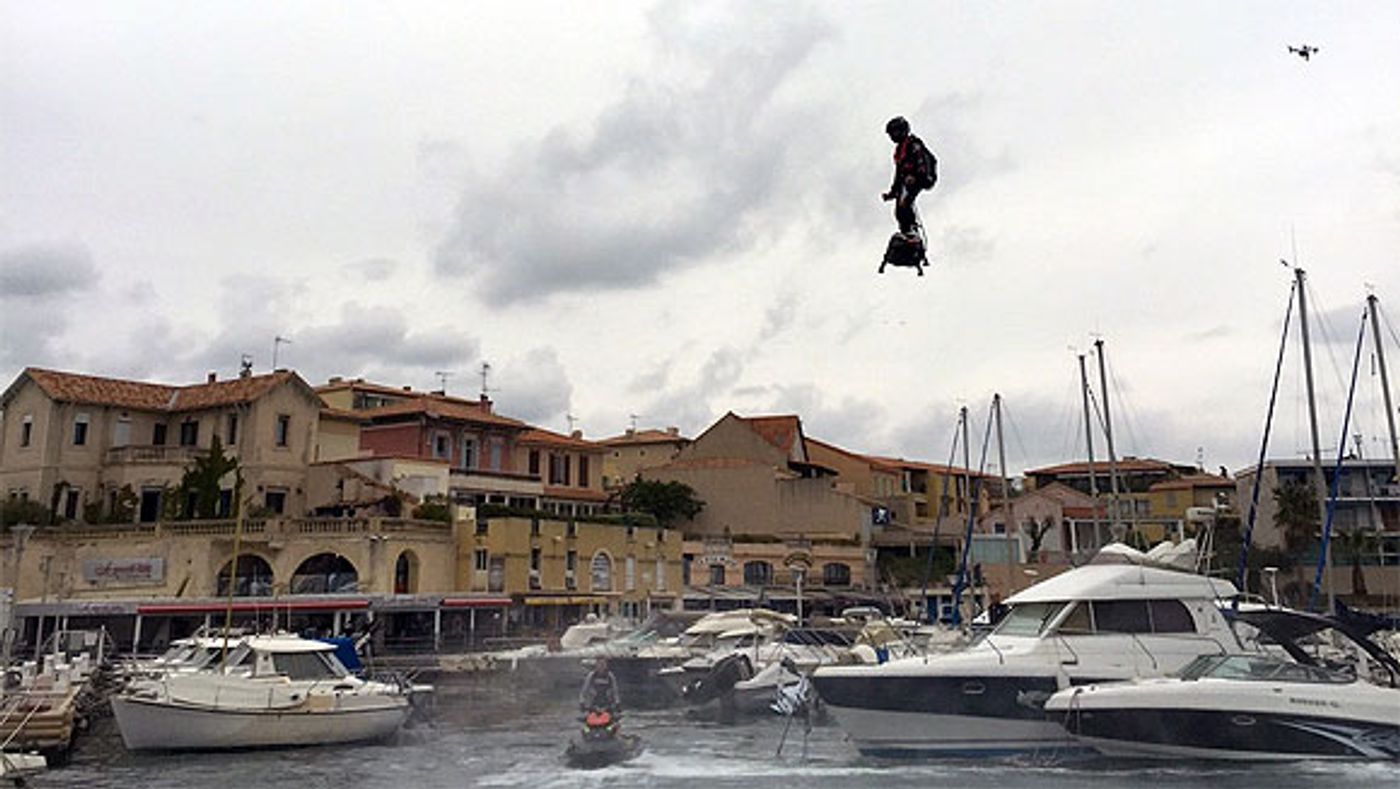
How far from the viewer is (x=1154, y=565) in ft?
73.2

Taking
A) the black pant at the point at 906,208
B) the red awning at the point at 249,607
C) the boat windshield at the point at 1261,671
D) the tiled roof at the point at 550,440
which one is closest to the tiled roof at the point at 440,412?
the tiled roof at the point at 550,440

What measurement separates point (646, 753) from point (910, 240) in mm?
15866

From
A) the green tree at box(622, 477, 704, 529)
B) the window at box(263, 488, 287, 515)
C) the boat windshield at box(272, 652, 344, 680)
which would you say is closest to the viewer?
the boat windshield at box(272, 652, 344, 680)

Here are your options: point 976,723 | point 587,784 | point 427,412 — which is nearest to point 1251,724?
point 976,723

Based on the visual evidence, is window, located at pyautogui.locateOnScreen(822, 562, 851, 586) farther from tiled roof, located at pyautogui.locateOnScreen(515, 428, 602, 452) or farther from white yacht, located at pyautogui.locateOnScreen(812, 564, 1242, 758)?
white yacht, located at pyautogui.locateOnScreen(812, 564, 1242, 758)

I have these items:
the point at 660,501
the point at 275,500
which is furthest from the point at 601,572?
the point at 275,500

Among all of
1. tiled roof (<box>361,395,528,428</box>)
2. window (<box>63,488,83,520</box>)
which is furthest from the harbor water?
tiled roof (<box>361,395,528,428</box>)

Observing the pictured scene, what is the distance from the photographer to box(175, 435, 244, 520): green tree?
48.3 m

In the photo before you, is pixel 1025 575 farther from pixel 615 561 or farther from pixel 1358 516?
pixel 615 561

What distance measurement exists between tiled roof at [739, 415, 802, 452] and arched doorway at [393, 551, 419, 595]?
31.9 meters

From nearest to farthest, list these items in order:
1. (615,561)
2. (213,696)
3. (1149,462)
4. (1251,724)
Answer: (1251,724) → (213,696) → (615,561) → (1149,462)

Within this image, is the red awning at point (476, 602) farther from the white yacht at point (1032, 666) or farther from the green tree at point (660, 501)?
the white yacht at point (1032, 666)

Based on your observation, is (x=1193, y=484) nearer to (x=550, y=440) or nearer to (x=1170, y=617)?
(x=550, y=440)

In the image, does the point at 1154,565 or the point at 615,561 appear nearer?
the point at 1154,565
